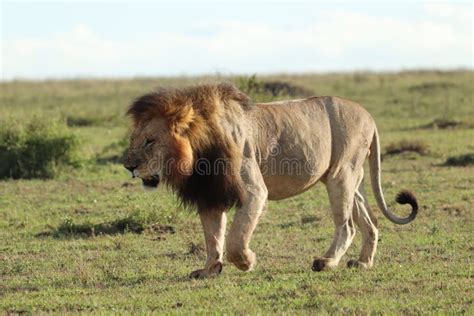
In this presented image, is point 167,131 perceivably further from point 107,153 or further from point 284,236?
point 107,153

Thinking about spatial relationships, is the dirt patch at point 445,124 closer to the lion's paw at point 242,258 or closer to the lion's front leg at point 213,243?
the lion's front leg at point 213,243

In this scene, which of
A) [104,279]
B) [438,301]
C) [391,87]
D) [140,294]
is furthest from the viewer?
[391,87]

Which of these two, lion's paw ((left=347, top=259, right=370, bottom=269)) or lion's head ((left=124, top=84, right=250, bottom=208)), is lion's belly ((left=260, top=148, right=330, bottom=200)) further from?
lion's paw ((left=347, top=259, right=370, bottom=269))

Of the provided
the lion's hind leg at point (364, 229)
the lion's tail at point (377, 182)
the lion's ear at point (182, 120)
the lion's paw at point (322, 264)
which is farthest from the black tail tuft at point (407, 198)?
the lion's ear at point (182, 120)

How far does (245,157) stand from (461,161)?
8.14 m

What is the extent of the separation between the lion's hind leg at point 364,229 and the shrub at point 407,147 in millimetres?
8073

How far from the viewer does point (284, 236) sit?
951 centimetres

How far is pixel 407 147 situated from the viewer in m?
16.3

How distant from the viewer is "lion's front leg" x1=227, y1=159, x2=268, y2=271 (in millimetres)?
6918

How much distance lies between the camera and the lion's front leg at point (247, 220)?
22.7 ft

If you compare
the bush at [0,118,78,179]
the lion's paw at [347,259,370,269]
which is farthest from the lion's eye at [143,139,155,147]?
the bush at [0,118,78,179]

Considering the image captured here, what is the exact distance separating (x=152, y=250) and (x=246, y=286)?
2141 millimetres

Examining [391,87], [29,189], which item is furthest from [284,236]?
[391,87]

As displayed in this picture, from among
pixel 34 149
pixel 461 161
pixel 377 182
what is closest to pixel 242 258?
pixel 377 182
